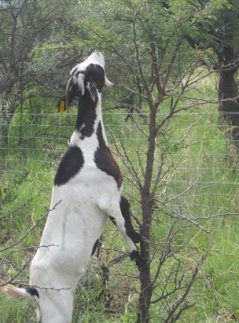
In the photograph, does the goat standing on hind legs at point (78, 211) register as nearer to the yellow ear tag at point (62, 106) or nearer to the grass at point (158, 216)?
the yellow ear tag at point (62, 106)

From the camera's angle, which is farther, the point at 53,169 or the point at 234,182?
the point at 53,169

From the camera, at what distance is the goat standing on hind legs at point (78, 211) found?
3564 mm

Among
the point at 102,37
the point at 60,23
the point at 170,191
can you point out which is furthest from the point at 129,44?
the point at 60,23

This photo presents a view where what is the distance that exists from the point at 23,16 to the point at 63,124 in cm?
145

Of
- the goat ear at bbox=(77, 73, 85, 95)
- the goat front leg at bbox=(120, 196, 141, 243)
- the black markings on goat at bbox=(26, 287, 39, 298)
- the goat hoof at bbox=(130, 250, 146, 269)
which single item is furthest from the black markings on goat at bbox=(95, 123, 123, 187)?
the black markings on goat at bbox=(26, 287, 39, 298)

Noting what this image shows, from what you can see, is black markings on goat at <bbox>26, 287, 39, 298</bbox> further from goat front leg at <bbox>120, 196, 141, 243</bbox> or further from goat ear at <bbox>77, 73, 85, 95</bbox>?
goat ear at <bbox>77, 73, 85, 95</bbox>

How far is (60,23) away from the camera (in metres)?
8.52

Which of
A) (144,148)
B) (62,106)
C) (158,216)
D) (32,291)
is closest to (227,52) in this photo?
(144,148)

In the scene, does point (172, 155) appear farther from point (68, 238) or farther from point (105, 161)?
point (68, 238)

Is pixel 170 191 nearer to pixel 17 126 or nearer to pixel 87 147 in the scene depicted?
pixel 87 147

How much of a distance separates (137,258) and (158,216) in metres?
1.46

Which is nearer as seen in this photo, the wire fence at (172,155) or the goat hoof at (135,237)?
the goat hoof at (135,237)

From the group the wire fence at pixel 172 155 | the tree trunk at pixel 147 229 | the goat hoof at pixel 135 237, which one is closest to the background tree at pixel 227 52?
the wire fence at pixel 172 155

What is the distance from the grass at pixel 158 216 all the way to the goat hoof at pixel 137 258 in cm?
18
